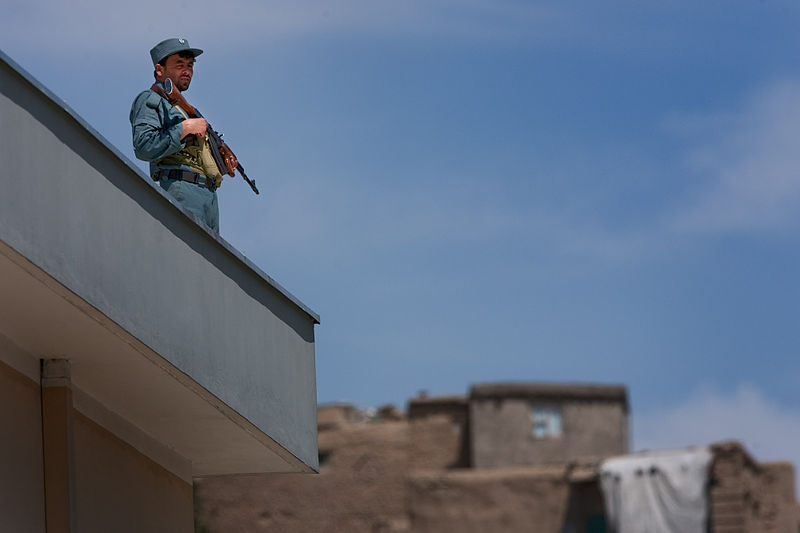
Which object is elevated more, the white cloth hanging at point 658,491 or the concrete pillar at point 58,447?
the white cloth hanging at point 658,491

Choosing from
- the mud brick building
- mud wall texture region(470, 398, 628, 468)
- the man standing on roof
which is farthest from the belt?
mud wall texture region(470, 398, 628, 468)

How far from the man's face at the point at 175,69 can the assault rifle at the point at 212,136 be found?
0.19 feet

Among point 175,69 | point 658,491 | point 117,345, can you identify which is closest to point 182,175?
point 175,69

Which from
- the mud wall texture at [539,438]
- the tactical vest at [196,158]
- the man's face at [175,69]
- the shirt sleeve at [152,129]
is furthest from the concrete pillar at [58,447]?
the mud wall texture at [539,438]

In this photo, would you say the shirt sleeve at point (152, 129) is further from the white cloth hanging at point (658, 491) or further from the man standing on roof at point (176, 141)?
the white cloth hanging at point (658, 491)

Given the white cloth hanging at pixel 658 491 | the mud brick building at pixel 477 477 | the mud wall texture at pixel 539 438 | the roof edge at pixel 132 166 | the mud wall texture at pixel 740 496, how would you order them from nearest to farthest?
the roof edge at pixel 132 166 → the mud wall texture at pixel 740 496 → the white cloth hanging at pixel 658 491 → the mud brick building at pixel 477 477 → the mud wall texture at pixel 539 438

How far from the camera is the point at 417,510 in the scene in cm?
3647

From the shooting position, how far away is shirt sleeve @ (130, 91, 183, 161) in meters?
7.03

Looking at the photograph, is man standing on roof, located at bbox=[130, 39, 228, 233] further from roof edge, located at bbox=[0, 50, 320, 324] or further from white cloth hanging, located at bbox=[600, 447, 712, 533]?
white cloth hanging, located at bbox=[600, 447, 712, 533]

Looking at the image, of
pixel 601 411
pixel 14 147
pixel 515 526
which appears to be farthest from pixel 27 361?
pixel 601 411

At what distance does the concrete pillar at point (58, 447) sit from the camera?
6.11 metres

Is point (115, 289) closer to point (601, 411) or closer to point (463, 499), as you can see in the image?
point (463, 499)

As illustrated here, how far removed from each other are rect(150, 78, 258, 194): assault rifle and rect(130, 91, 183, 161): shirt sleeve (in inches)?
3.9

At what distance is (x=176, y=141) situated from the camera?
7.06 m
